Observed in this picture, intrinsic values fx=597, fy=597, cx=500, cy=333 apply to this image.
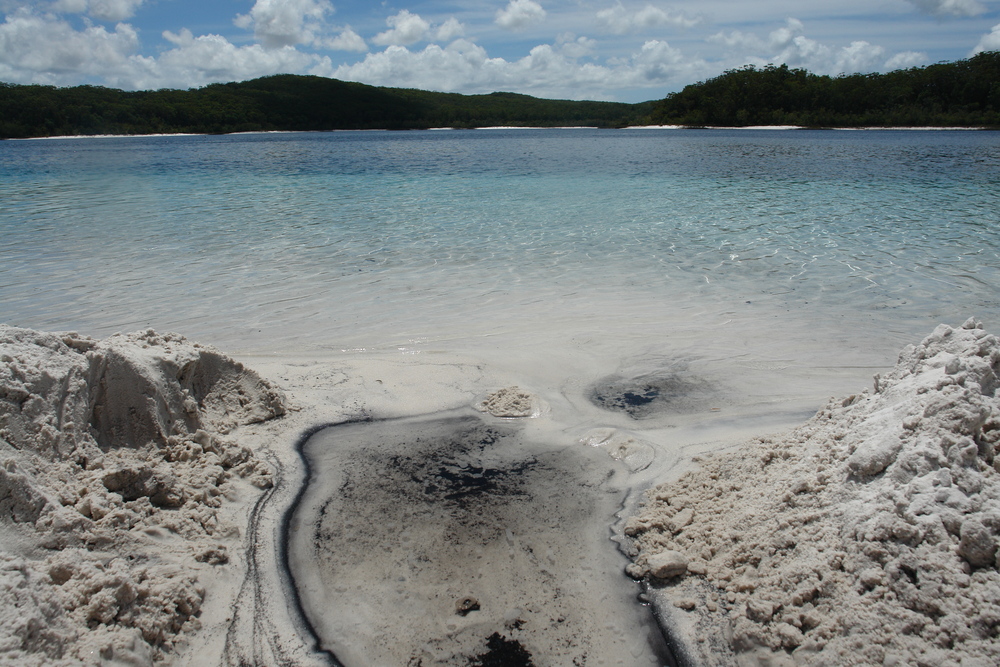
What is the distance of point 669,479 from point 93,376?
128 inches

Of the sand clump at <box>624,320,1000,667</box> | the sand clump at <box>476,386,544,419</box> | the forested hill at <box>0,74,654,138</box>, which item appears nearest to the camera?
the sand clump at <box>624,320,1000,667</box>

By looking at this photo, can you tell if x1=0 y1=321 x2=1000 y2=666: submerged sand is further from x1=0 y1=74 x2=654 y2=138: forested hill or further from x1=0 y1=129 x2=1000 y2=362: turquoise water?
x1=0 y1=74 x2=654 y2=138: forested hill

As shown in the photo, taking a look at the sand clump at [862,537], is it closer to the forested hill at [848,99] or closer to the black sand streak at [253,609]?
the black sand streak at [253,609]

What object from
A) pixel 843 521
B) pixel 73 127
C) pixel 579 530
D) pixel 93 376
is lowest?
pixel 579 530

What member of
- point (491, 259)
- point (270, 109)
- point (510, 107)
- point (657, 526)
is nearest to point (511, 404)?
point (657, 526)

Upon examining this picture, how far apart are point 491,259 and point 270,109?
108752 millimetres

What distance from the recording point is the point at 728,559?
2.69 metres

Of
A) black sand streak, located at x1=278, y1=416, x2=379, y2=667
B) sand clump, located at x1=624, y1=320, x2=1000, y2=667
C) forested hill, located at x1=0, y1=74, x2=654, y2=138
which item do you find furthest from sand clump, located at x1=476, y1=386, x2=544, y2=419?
forested hill, located at x1=0, y1=74, x2=654, y2=138

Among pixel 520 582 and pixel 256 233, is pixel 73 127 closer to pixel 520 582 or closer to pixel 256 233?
pixel 256 233

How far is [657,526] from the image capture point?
3018mm

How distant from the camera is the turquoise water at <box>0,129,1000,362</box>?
656cm

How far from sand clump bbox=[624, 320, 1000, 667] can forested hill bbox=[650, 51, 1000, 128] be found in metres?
85.2

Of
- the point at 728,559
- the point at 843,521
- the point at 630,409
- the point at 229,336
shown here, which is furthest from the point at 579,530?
the point at 229,336

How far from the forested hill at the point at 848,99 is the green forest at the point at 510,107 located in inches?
6.0
